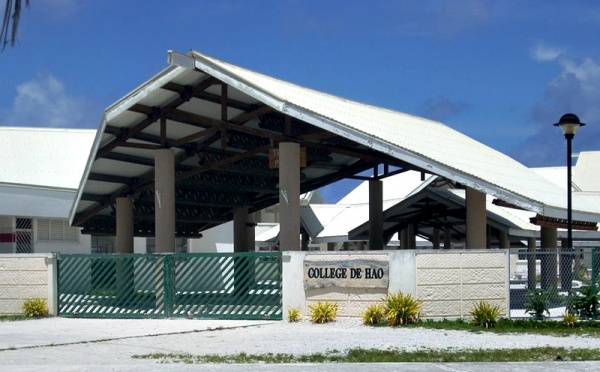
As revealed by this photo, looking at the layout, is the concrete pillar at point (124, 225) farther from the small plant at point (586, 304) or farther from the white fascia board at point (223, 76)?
the small plant at point (586, 304)

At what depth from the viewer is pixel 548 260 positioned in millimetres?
26250

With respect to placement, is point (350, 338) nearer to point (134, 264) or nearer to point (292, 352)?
point (292, 352)

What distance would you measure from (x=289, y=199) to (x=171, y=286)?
434 centimetres

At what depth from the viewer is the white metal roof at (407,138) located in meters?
23.2

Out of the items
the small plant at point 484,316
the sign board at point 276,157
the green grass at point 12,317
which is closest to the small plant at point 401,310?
the small plant at point 484,316

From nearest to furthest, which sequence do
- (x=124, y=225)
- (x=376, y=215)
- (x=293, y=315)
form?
(x=293, y=315) < (x=124, y=225) < (x=376, y=215)

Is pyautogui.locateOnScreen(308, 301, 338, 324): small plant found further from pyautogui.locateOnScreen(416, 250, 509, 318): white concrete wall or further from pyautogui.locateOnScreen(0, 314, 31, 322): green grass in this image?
pyautogui.locateOnScreen(0, 314, 31, 322): green grass

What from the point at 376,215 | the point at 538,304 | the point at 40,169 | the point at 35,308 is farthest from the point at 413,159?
the point at 40,169

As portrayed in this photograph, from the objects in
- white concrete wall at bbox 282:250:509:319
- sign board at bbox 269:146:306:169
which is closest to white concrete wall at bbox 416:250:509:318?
white concrete wall at bbox 282:250:509:319

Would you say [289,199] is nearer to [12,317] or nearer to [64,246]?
[12,317]

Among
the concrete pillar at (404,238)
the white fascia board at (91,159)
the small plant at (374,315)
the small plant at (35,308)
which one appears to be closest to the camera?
the small plant at (374,315)

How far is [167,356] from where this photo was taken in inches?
649

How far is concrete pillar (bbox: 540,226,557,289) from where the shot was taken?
24.1m

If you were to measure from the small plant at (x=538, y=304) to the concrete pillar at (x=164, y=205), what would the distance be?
11.3 meters
